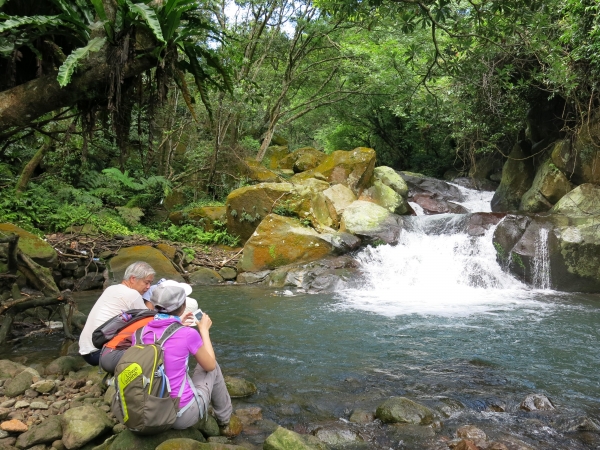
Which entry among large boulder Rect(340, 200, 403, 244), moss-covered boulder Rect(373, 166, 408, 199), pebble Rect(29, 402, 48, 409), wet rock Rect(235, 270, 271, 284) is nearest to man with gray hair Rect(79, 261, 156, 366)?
pebble Rect(29, 402, 48, 409)

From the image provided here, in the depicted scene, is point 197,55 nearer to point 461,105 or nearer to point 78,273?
point 78,273

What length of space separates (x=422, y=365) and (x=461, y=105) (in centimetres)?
923

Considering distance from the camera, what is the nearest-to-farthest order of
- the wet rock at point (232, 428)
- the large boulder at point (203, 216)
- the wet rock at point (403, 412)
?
the wet rock at point (232, 428), the wet rock at point (403, 412), the large boulder at point (203, 216)

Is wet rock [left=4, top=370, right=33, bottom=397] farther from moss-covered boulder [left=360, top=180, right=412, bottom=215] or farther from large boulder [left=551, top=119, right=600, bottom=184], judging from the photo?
large boulder [left=551, top=119, right=600, bottom=184]

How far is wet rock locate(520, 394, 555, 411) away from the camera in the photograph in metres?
4.13

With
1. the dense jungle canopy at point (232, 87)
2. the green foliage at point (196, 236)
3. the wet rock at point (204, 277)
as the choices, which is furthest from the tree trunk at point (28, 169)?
the wet rock at point (204, 277)

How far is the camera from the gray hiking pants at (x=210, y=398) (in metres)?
3.08

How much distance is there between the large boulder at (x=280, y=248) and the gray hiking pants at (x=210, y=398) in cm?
830

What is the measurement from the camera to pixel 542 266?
35.6 ft

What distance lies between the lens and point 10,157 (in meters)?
12.5

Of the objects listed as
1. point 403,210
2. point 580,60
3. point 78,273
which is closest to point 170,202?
point 78,273

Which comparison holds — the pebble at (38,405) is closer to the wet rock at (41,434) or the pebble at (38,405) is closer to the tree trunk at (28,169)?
the wet rock at (41,434)

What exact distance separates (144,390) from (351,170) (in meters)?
14.3

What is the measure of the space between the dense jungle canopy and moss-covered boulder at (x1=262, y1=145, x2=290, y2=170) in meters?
1.49
